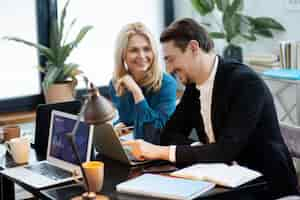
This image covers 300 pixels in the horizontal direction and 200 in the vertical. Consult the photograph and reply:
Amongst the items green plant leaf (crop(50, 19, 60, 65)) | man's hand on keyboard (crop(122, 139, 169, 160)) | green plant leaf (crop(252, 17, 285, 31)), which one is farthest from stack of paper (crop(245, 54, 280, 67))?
man's hand on keyboard (crop(122, 139, 169, 160))

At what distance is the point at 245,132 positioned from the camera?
7.22 ft

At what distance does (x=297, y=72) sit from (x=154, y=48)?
3.78ft

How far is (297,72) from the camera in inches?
148

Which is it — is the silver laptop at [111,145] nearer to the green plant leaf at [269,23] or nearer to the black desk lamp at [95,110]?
the black desk lamp at [95,110]

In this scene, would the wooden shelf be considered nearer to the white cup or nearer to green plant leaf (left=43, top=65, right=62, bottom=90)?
green plant leaf (left=43, top=65, right=62, bottom=90)

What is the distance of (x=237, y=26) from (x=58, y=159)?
232 centimetres

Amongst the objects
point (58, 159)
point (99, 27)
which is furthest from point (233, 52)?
point (58, 159)

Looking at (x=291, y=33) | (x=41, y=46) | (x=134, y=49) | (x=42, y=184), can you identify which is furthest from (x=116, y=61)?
(x=291, y=33)

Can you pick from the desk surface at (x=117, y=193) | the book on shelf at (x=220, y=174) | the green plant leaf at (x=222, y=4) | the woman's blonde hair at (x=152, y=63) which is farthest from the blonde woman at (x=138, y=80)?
the green plant leaf at (x=222, y=4)

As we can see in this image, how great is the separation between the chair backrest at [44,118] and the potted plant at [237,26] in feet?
6.40

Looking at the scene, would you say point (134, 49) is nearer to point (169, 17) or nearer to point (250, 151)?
point (250, 151)

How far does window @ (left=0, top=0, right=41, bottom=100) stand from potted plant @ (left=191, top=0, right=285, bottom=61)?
135cm

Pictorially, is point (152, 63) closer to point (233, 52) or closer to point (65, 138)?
point (65, 138)

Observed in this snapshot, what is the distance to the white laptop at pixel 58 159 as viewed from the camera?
2107 millimetres
